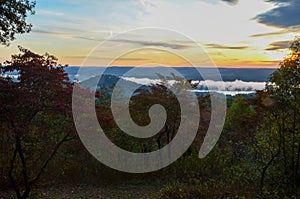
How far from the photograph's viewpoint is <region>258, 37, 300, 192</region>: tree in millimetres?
6883

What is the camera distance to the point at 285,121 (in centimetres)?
738

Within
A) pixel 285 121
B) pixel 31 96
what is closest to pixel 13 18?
pixel 31 96

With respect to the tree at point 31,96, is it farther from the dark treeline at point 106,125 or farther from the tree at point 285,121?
the tree at point 285,121

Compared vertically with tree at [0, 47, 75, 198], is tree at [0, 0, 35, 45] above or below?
above

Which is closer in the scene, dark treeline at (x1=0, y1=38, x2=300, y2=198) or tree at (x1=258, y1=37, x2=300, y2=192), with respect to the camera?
dark treeline at (x1=0, y1=38, x2=300, y2=198)

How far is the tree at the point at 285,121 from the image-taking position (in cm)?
688

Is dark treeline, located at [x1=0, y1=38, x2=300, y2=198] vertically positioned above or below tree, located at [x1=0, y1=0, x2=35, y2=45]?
below

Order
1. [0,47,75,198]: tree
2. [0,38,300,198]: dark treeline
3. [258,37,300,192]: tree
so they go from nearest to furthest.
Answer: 1. [0,47,75,198]: tree
2. [0,38,300,198]: dark treeline
3. [258,37,300,192]: tree

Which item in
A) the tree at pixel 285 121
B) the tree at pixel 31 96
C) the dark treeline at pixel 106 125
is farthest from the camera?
the tree at pixel 285 121

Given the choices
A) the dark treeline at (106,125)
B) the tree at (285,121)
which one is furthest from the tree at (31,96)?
the tree at (285,121)

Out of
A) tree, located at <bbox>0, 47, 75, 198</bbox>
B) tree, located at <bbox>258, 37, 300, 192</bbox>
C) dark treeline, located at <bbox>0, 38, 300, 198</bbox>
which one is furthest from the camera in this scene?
tree, located at <bbox>258, 37, 300, 192</bbox>

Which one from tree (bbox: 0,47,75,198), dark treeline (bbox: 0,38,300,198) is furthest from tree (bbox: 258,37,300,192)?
tree (bbox: 0,47,75,198)

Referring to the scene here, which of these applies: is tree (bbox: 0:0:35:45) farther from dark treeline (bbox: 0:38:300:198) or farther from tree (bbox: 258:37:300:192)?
tree (bbox: 258:37:300:192)

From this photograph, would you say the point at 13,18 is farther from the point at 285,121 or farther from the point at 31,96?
the point at 285,121
